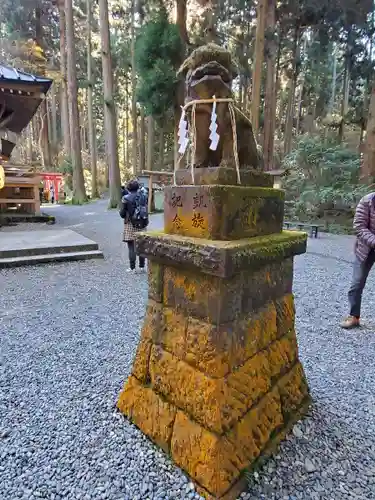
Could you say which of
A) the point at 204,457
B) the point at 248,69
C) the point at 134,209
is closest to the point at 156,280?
the point at 204,457

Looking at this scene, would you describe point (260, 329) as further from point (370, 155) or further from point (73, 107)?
point (73, 107)

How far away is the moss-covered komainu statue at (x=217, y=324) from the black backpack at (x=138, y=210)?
2879 millimetres

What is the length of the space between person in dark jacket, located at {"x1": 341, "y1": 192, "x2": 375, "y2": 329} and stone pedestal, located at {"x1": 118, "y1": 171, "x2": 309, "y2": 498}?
1.33 m

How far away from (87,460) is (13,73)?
29.1ft

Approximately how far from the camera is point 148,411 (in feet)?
5.69

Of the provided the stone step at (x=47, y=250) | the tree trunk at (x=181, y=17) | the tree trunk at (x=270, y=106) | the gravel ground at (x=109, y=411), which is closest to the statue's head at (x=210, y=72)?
the gravel ground at (x=109, y=411)

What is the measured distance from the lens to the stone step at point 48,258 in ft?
17.2

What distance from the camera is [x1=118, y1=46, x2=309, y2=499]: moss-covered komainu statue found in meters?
1.39

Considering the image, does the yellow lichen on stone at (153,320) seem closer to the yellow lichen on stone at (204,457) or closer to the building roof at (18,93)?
the yellow lichen on stone at (204,457)

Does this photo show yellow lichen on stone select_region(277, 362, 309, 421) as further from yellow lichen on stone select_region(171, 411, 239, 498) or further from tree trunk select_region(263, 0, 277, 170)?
tree trunk select_region(263, 0, 277, 170)

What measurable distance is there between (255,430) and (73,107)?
49.0 feet

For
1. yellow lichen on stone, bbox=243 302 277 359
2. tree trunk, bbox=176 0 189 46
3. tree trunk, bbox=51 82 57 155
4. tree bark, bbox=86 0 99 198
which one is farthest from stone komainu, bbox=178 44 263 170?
tree trunk, bbox=51 82 57 155

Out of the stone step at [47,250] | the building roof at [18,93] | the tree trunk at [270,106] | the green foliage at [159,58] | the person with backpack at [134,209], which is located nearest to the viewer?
the person with backpack at [134,209]

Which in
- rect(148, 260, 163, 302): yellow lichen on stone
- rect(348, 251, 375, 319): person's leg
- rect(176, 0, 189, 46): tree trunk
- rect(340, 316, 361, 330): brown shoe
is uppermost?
rect(176, 0, 189, 46): tree trunk
